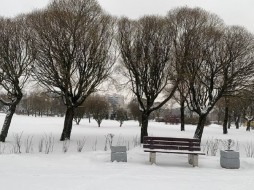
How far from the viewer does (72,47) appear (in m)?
21.9

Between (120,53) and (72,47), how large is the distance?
3.65 m

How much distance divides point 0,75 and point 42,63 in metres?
2.91

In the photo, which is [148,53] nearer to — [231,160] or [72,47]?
[72,47]

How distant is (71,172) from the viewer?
10.3 metres

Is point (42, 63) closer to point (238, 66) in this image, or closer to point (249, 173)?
point (238, 66)

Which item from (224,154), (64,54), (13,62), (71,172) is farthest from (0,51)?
(224,154)

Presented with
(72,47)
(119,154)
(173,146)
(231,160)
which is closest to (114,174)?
(119,154)

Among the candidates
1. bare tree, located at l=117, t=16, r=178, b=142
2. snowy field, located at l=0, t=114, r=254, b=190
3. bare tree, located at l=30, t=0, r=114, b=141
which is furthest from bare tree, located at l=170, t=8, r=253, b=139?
snowy field, located at l=0, t=114, r=254, b=190

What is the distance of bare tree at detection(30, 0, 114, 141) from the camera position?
21.1 meters

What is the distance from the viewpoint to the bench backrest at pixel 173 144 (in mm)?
12754

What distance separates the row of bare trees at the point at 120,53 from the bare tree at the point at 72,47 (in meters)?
0.06

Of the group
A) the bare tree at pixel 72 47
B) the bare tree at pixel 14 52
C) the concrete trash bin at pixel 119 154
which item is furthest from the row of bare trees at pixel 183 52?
the concrete trash bin at pixel 119 154

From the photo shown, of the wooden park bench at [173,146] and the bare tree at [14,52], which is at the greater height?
the bare tree at [14,52]

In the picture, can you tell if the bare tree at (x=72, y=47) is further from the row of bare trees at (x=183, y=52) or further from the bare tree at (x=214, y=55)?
the bare tree at (x=214, y=55)
